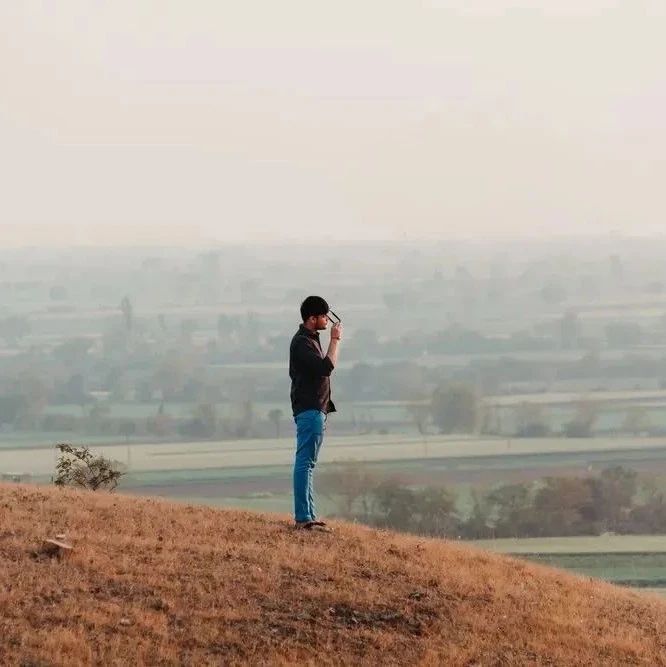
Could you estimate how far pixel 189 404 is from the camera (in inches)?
6929

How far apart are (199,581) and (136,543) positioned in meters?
1.82

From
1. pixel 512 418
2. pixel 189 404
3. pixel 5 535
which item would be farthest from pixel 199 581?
pixel 189 404

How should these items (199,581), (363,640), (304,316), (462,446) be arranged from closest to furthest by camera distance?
1. (363,640)
2. (199,581)
3. (304,316)
4. (462,446)

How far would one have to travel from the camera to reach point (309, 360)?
1711 centimetres

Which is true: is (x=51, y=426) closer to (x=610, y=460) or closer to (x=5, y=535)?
(x=610, y=460)

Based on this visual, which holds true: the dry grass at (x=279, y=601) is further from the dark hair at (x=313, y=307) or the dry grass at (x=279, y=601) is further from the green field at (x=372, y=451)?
the green field at (x=372, y=451)

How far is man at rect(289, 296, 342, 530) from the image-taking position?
55.9ft

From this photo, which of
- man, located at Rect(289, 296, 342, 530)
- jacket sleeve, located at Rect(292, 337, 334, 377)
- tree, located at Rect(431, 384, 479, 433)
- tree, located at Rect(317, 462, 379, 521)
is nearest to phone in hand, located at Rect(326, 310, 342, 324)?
man, located at Rect(289, 296, 342, 530)

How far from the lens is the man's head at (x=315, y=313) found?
17031mm

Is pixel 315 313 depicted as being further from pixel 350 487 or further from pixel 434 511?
pixel 350 487

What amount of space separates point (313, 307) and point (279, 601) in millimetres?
3396

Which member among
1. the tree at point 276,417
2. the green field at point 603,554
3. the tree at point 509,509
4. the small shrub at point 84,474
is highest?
the tree at point 276,417

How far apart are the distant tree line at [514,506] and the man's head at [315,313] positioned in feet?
181

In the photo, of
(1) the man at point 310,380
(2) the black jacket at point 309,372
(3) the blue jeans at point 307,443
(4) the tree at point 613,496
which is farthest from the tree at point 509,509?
(2) the black jacket at point 309,372
